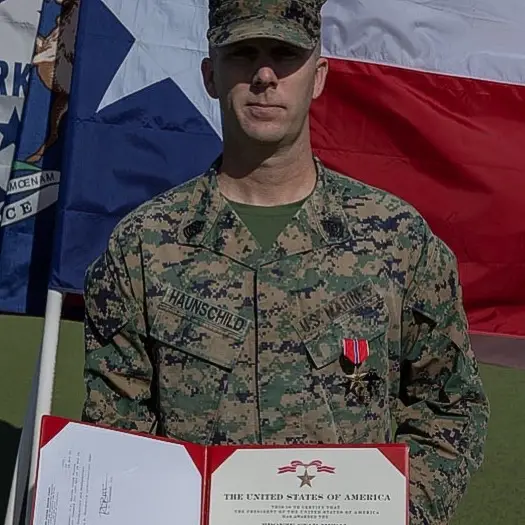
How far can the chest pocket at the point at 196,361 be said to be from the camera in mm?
1826

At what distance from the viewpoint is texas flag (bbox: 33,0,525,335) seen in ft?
10.9

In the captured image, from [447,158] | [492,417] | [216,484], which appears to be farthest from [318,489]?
[492,417]

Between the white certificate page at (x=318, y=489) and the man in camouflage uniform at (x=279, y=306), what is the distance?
0.79 feet

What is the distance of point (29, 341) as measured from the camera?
640cm

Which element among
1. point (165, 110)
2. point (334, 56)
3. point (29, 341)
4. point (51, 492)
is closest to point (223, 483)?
point (51, 492)

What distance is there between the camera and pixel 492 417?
5.33 m

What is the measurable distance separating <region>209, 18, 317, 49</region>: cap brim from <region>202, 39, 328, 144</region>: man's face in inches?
0.6

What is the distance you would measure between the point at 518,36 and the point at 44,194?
5.24ft

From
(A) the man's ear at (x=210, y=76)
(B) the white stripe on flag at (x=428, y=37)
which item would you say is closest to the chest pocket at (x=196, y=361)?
(A) the man's ear at (x=210, y=76)

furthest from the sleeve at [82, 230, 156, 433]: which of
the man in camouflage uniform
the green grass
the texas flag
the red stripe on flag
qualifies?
the green grass

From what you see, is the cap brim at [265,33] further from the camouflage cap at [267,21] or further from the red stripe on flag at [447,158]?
the red stripe on flag at [447,158]

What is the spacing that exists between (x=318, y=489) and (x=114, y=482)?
11.9 inches

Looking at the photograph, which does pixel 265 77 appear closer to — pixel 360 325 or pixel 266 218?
pixel 266 218

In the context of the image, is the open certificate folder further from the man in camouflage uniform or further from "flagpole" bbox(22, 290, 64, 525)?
"flagpole" bbox(22, 290, 64, 525)
